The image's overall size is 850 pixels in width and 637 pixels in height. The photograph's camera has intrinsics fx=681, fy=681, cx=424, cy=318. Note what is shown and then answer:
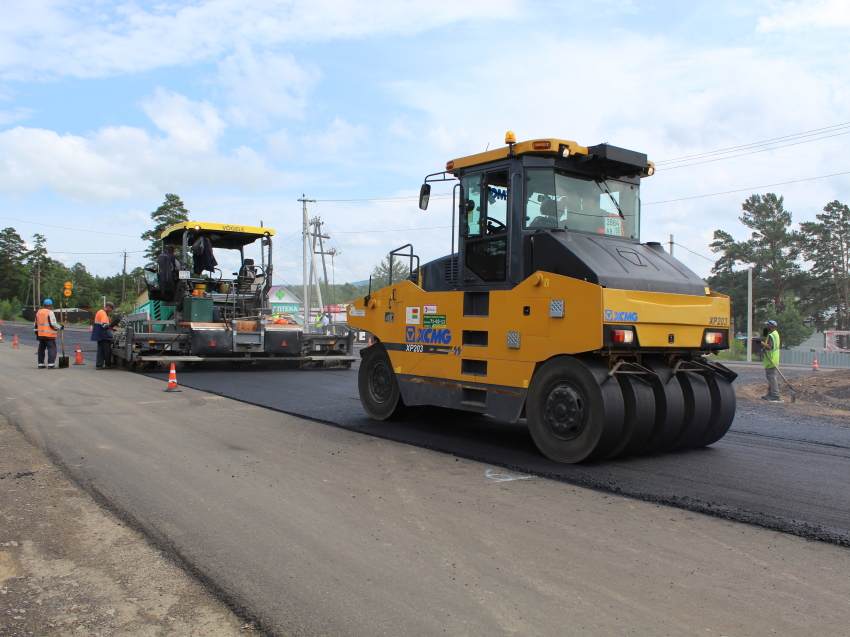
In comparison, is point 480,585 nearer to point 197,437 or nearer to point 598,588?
point 598,588

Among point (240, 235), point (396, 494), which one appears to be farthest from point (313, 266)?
point (396, 494)

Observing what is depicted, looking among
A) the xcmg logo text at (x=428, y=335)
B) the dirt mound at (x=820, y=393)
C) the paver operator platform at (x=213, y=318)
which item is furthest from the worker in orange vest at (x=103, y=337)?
the dirt mound at (x=820, y=393)

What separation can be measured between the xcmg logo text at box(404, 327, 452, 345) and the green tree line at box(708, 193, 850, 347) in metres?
41.5

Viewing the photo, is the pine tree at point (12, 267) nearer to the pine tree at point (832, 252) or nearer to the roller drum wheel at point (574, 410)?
the pine tree at point (832, 252)

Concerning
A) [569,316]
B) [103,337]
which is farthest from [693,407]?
[103,337]

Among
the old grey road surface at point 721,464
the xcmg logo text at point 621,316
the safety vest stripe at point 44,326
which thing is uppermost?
the xcmg logo text at point 621,316

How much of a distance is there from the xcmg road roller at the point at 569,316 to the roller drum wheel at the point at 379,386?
25.8 inches

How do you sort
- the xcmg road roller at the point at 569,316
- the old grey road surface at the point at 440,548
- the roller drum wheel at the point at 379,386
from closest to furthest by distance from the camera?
the old grey road surface at the point at 440,548 → the xcmg road roller at the point at 569,316 → the roller drum wheel at the point at 379,386

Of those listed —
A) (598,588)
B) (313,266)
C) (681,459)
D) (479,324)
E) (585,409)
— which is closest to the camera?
(598,588)

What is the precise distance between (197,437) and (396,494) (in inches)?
118

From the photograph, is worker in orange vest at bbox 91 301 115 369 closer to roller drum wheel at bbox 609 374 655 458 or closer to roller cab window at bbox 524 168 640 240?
roller cab window at bbox 524 168 640 240

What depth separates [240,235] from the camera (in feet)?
51.4

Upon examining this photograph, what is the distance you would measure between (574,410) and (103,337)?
41.2ft

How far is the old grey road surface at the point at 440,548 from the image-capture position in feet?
9.83
